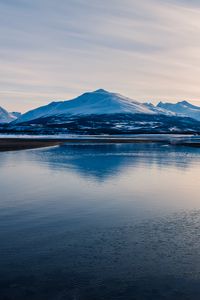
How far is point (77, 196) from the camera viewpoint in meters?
25.1

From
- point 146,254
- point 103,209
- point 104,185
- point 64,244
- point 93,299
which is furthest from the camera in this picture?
point 104,185

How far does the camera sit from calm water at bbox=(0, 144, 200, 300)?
36.3ft

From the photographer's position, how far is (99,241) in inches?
598

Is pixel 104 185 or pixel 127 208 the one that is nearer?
pixel 127 208

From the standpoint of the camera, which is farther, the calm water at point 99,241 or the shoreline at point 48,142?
the shoreline at point 48,142

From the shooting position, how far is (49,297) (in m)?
10.4

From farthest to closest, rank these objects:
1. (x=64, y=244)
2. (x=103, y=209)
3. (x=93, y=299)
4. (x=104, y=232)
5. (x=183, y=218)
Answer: (x=103, y=209) < (x=183, y=218) < (x=104, y=232) < (x=64, y=244) < (x=93, y=299)

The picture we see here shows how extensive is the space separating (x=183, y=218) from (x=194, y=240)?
3.88m

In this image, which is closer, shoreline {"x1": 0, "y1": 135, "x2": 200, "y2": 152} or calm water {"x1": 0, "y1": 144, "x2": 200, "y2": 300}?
calm water {"x1": 0, "y1": 144, "x2": 200, "y2": 300}

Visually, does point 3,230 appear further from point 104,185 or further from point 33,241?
point 104,185

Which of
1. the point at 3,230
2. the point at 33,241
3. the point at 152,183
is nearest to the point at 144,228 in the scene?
the point at 33,241

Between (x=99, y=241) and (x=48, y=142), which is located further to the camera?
(x=48, y=142)

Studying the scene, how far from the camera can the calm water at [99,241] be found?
36.3 feet

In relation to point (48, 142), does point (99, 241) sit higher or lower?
lower
